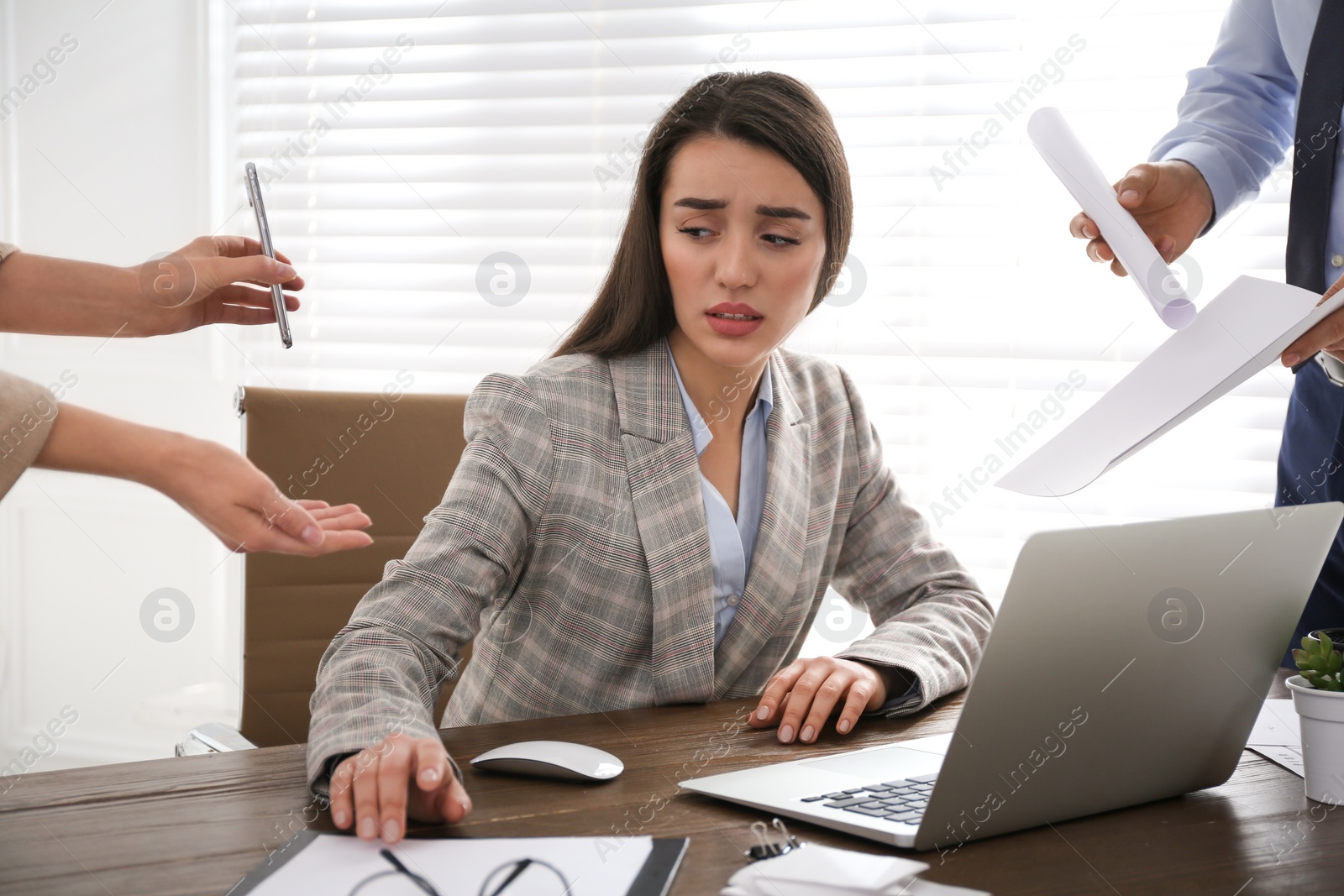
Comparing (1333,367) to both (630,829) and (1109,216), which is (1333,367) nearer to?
(1109,216)

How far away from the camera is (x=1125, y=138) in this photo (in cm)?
215

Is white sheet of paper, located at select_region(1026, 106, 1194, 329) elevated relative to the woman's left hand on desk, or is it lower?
elevated

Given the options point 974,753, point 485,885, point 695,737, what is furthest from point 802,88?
point 485,885

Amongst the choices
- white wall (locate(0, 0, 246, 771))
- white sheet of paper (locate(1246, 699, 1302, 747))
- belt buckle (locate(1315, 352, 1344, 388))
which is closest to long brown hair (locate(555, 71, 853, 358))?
belt buckle (locate(1315, 352, 1344, 388))

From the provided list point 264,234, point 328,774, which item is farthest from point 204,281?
point 328,774

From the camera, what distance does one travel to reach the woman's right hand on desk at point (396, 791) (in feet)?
2.39

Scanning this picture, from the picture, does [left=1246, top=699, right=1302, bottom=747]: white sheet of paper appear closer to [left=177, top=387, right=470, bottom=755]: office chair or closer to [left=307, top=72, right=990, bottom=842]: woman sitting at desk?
[left=307, top=72, right=990, bottom=842]: woman sitting at desk

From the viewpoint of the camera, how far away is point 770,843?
73cm

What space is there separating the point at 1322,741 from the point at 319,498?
122 centimetres

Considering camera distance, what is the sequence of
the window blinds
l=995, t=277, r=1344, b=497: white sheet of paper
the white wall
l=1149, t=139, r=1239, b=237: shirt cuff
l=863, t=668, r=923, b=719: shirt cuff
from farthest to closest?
the white wall < the window blinds < l=1149, t=139, r=1239, b=237: shirt cuff < l=863, t=668, r=923, b=719: shirt cuff < l=995, t=277, r=1344, b=497: white sheet of paper

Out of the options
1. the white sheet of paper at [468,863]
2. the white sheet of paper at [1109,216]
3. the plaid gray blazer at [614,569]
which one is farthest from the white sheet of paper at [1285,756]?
A: the white sheet of paper at [468,863]

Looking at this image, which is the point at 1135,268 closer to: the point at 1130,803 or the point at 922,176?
the point at 1130,803

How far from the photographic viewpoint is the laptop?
2.32 ft

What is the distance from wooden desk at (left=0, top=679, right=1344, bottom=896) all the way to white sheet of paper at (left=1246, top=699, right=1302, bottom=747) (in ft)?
0.20
